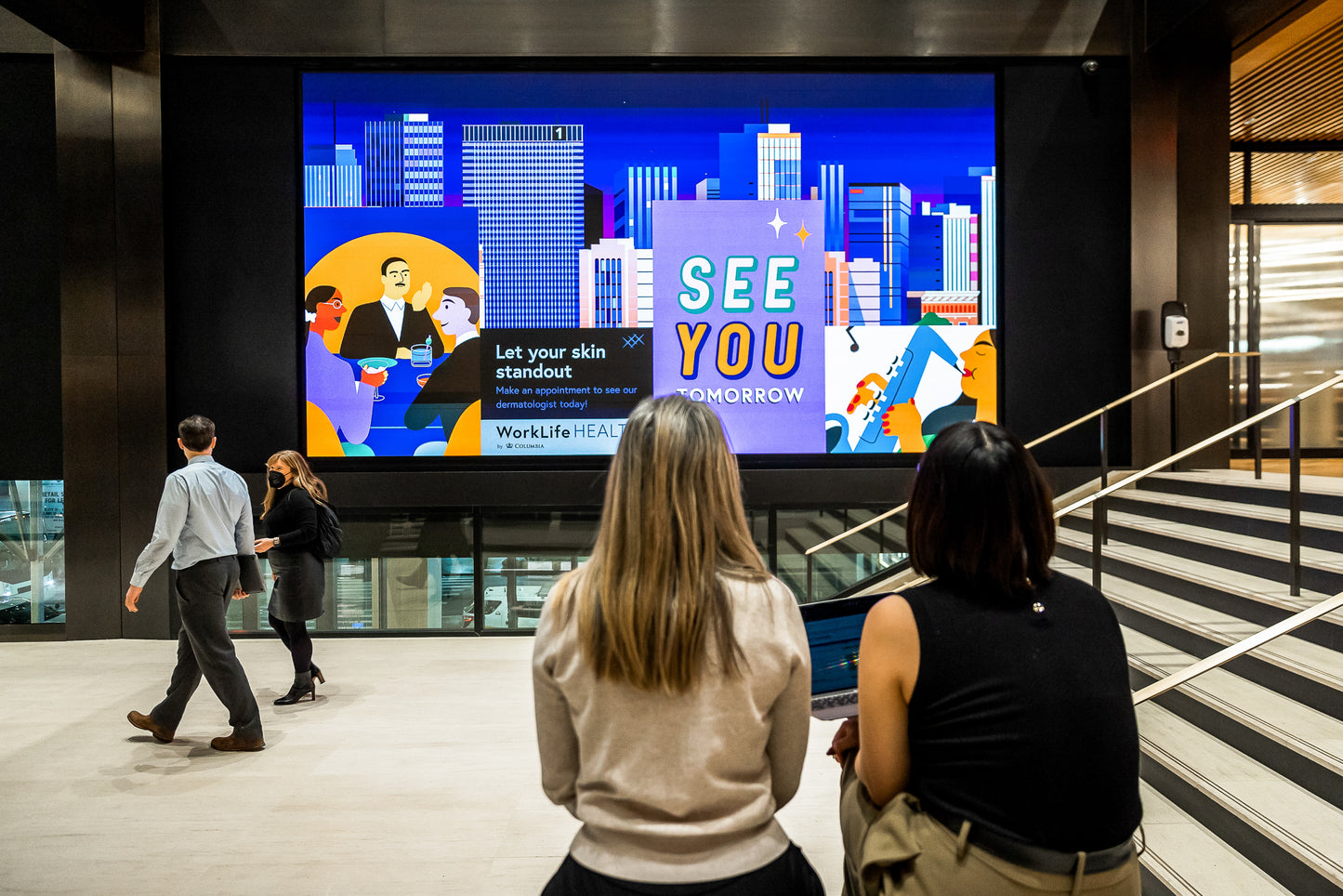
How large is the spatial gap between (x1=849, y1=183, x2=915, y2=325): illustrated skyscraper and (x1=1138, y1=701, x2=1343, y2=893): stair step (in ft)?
14.8

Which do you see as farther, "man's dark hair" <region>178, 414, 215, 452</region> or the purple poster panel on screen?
the purple poster panel on screen

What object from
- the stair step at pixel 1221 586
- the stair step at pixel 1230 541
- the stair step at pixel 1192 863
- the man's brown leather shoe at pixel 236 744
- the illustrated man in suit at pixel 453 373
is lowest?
the man's brown leather shoe at pixel 236 744

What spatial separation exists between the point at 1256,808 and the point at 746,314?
17.5 ft

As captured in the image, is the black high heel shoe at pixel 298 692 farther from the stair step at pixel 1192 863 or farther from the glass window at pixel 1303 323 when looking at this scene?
the glass window at pixel 1303 323

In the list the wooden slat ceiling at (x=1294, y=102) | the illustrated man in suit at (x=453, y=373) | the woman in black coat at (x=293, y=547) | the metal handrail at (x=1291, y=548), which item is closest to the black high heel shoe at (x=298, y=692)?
the woman in black coat at (x=293, y=547)

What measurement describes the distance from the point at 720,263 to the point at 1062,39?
364 centimetres

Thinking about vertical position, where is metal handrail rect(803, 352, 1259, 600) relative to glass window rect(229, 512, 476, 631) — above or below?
above

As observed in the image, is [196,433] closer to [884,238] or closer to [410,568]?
[410,568]

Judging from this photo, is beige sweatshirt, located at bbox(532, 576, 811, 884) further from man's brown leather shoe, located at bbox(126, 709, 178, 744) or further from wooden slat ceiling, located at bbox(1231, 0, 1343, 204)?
wooden slat ceiling, located at bbox(1231, 0, 1343, 204)

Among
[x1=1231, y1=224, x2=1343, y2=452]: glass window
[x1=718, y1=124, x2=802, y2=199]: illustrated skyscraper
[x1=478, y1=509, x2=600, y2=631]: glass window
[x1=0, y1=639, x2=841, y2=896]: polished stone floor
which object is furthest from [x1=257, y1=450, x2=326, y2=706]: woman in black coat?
[x1=1231, y1=224, x2=1343, y2=452]: glass window

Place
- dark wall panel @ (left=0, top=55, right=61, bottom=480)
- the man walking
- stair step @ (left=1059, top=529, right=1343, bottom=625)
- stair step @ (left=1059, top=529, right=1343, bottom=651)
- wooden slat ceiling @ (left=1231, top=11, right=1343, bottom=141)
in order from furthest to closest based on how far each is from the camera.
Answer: wooden slat ceiling @ (left=1231, top=11, right=1343, bottom=141)
dark wall panel @ (left=0, top=55, right=61, bottom=480)
the man walking
stair step @ (left=1059, top=529, right=1343, bottom=625)
stair step @ (left=1059, top=529, right=1343, bottom=651)

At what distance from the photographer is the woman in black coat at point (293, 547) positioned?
17.5 feet

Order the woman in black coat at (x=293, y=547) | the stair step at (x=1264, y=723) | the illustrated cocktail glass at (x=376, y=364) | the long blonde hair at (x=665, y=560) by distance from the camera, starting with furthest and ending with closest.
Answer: the illustrated cocktail glass at (x=376, y=364) < the woman in black coat at (x=293, y=547) < the stair step at (x=1264, y=723) < the long blonde hair at (x=665, y=560)

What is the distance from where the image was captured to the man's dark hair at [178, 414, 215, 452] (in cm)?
458
